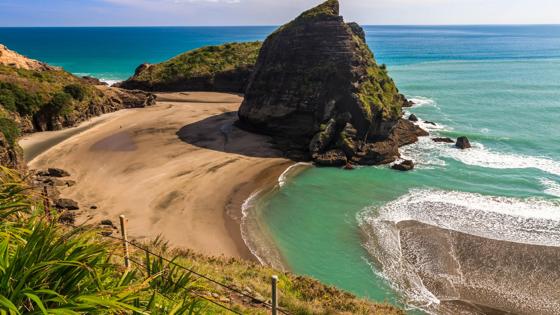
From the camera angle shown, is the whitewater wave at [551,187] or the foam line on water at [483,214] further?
the whitewater wave at [551,187]

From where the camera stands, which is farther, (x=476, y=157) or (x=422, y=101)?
(x=422, y=101)

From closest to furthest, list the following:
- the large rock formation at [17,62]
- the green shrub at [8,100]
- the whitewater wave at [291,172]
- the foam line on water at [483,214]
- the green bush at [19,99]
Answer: the foam line on water at [483,214] → the whitewater wave at [291,172] → the green shrub at [8,100] → the green bush at [19,99] → the large rock formation at [17,62]

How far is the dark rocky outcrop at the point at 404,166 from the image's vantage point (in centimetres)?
3671

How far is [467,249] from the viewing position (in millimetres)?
23797

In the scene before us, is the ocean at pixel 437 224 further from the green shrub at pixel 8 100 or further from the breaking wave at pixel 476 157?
the green shrub at pixel 8 100

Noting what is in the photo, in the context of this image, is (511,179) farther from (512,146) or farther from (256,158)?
(256,158)

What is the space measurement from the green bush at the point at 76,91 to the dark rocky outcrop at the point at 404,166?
37674 mm

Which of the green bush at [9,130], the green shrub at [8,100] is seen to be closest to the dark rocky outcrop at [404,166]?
the green bush at [9,130]

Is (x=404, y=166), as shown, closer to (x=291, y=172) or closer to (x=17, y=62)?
(x=291, y=172)

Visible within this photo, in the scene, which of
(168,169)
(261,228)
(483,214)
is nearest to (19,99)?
(168,169)

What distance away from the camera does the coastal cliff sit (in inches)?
1682

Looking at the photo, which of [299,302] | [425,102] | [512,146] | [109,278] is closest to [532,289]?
[299,302]

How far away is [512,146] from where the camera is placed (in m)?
44.5

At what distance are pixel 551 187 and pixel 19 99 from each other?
51.3 meters
